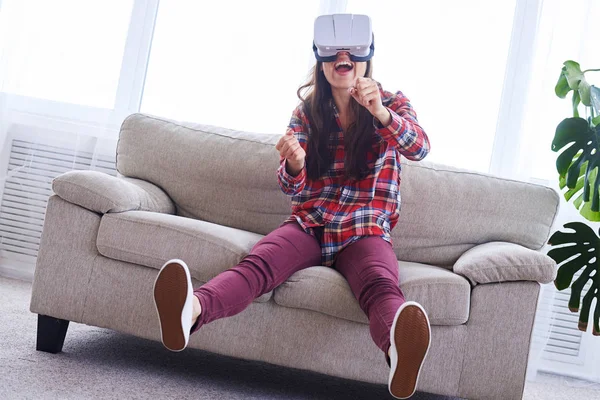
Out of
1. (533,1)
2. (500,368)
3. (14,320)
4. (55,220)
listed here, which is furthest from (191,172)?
(533,1)

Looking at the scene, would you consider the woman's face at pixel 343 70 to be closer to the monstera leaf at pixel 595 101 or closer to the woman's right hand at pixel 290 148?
the woman's right hand at pixel 290 148

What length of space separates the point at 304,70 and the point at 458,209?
1.11 meters

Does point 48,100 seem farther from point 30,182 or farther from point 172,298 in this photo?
point 172,298

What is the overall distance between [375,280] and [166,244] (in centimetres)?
62

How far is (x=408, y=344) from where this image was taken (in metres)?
1.47

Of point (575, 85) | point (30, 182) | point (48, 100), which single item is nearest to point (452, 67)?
point (575, 85)

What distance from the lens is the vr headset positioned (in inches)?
74.4

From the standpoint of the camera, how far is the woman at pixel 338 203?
1.63 metres

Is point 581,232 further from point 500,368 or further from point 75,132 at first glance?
point 75,132

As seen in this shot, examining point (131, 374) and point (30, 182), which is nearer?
point (131, 374)

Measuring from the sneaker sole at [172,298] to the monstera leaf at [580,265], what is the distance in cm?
156

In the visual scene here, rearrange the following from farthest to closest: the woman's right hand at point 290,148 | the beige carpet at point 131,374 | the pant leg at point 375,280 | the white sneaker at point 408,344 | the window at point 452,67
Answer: the window at point 452,67
the woman's right hand at point 290,148
the beige carpet at point 131,374
the pant leg at point 375,280
the white sneaker at point 408,344

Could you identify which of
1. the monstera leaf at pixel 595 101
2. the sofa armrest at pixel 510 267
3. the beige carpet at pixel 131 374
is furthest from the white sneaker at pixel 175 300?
the monstera leaf at pixel 595 101

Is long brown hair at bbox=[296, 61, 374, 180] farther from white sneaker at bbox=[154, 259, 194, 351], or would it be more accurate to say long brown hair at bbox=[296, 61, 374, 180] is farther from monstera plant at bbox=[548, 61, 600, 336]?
monstera plant at bbox=[548, 61, 600, 336]
